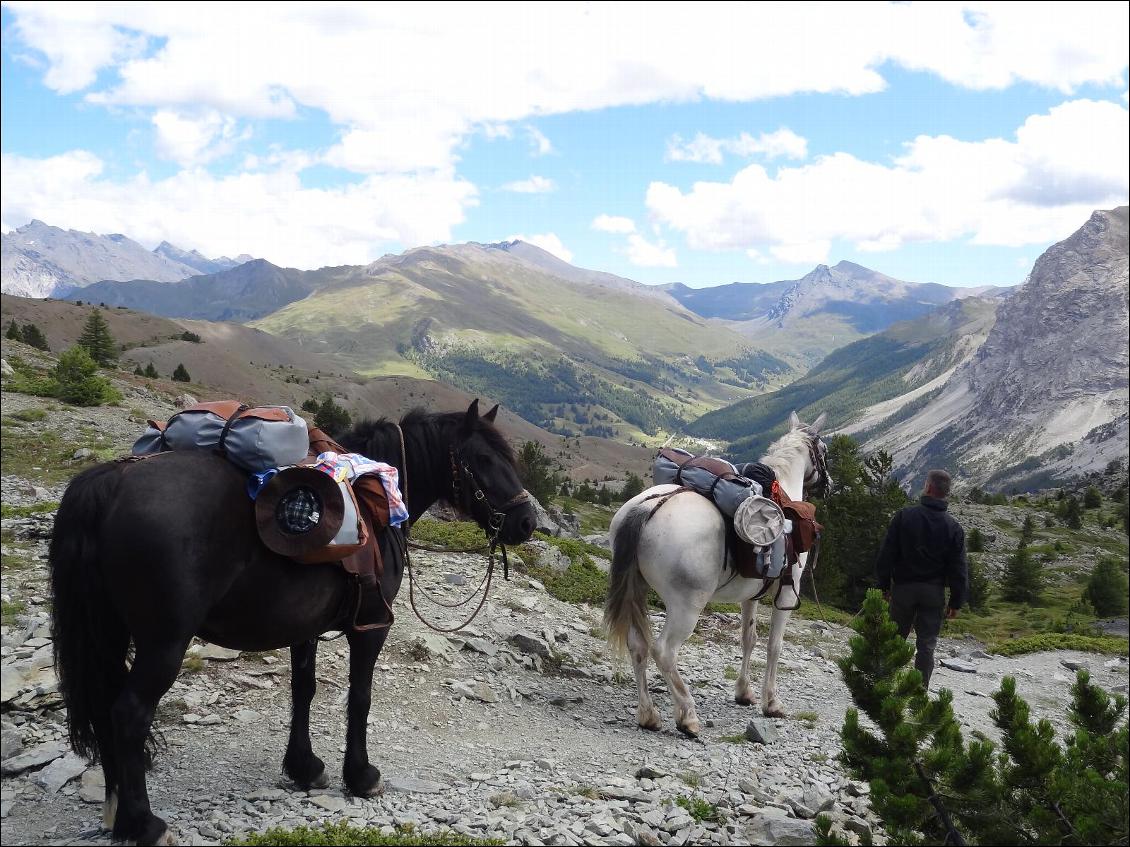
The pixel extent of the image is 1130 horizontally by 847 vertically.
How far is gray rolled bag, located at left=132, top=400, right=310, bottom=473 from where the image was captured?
5.69 meters

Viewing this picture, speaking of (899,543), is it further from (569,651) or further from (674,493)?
(569,651)

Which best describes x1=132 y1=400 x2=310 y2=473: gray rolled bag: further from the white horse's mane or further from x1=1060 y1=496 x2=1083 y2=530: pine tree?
x1=1060 y1=496 x2=1083 y2=530: pine tree

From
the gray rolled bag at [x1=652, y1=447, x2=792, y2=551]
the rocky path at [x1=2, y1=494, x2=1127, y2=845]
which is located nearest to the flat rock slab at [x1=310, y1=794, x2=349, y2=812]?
the rocky path at [x1=2, y1=494, x2=1127, y2=845]

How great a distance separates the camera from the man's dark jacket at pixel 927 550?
411 inches

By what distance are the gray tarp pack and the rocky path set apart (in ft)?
9.34

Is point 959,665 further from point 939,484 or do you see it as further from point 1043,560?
point 1043,560

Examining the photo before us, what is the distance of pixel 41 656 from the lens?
7832 mm

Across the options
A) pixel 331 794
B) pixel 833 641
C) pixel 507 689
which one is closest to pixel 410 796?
pixel 331 794

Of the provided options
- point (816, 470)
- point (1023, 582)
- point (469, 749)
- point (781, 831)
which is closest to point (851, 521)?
point (1023, 582)

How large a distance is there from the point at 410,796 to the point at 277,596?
2.26 meters

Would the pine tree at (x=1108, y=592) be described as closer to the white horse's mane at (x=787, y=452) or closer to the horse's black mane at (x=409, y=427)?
the white horse's mane at (x=787, y=452)

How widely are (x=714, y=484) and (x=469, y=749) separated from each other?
13.9 ft

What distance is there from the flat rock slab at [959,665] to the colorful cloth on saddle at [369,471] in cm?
1506

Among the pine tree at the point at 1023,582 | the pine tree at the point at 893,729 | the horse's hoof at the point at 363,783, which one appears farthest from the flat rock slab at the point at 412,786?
the pine tree at the point at 1023,582
